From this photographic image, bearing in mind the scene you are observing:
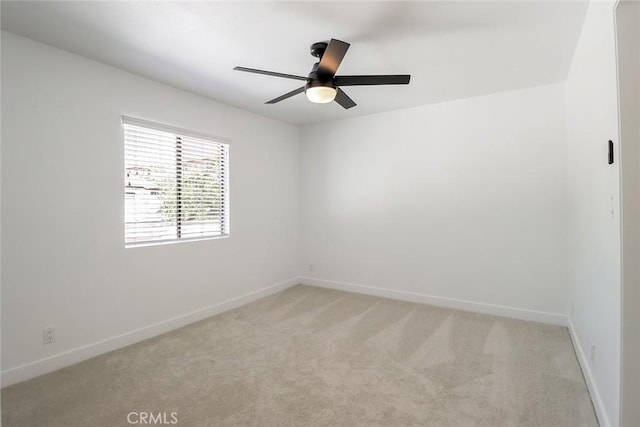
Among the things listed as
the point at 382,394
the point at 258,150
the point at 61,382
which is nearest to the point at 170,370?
the point at 61,382

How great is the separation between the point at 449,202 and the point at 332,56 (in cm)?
249

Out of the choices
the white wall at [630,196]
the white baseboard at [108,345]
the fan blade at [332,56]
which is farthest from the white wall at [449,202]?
the fan blade at [332,56]

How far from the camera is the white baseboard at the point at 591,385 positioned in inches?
65.9

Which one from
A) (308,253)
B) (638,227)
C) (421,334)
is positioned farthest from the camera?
(308,253)

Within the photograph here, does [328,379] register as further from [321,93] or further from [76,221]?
[76,221]

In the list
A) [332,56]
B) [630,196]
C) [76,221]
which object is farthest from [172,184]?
[630,196]

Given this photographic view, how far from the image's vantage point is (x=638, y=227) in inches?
54.8

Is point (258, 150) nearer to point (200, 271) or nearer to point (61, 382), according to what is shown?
point (200, 271)

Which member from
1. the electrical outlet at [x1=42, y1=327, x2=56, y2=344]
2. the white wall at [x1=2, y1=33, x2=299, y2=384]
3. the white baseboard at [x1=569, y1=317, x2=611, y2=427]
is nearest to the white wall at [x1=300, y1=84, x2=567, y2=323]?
the white baseboard at [x1=569, y1=317, x2=611, y2=427]

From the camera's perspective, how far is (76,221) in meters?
2.48

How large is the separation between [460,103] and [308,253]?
2.98 m

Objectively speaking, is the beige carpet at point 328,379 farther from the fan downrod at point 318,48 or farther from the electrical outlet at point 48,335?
the fan downrod at point 318,48

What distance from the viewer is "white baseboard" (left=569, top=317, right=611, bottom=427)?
1673 millimetres

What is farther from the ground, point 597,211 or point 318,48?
point 318,48
